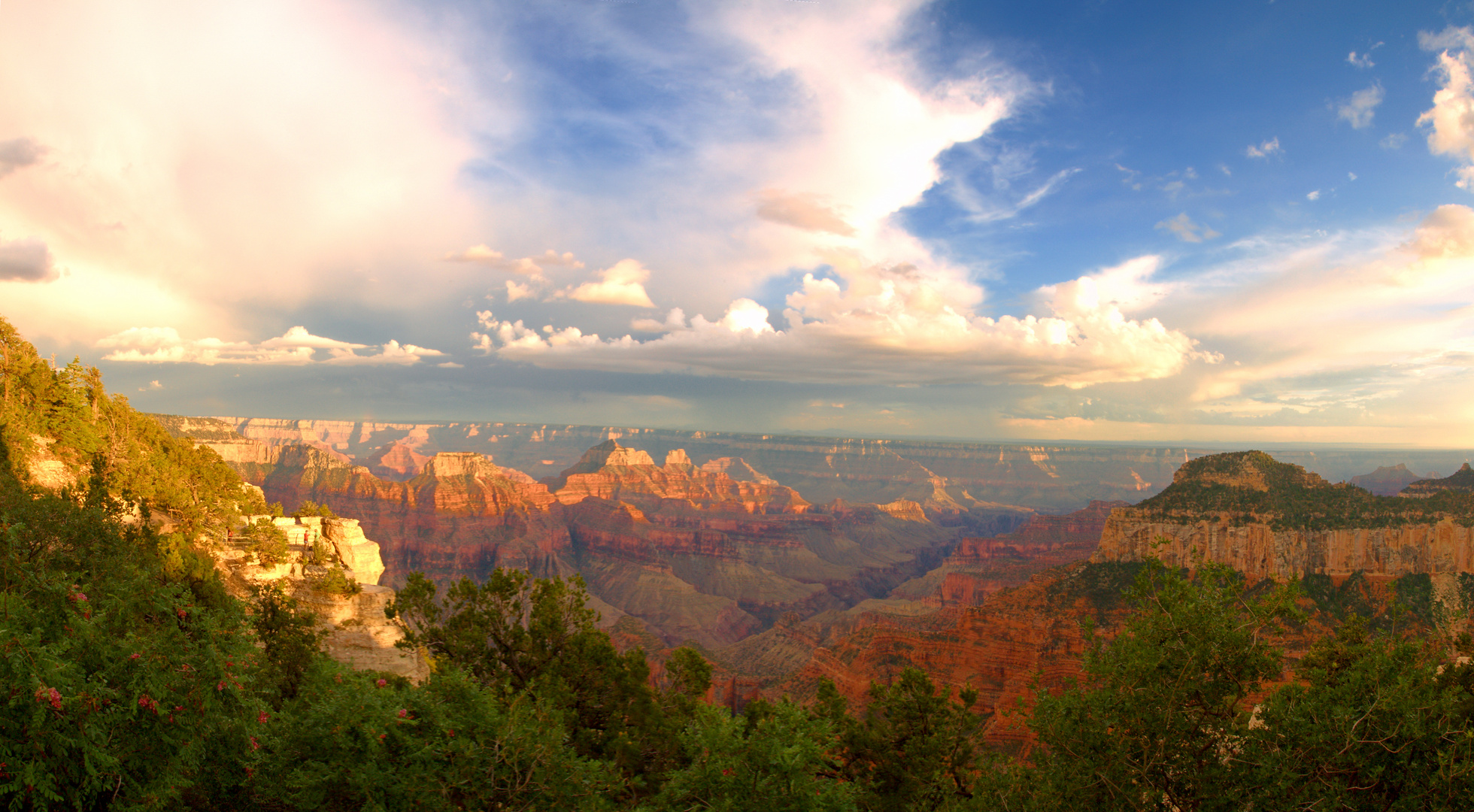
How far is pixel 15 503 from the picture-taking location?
20.4 meters

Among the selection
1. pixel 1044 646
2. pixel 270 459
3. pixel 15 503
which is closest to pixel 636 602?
pixel 1044 646

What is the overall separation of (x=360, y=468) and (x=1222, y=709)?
22625cm

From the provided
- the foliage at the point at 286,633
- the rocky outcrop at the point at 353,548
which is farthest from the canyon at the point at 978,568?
the rocky outcrop at the point at 353,548

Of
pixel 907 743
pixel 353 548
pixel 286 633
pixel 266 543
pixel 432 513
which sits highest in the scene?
pixel 266 543

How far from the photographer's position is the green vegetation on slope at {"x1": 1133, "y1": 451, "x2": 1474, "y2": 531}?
64969 millimetres

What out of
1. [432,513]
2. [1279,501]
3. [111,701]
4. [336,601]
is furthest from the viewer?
[432,513]

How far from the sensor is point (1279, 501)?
73938 mm

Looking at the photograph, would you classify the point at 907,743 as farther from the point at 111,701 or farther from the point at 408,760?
the point at 111,701

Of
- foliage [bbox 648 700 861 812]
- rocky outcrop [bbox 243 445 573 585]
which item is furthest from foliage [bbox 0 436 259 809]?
rocky outcrop [bbox 243 445 573 585]

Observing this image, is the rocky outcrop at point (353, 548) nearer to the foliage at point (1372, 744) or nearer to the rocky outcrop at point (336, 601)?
the rocky outcrop at point (336, 601)

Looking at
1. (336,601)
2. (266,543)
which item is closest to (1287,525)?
(336,601)

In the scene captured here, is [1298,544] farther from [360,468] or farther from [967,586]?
[360,468]

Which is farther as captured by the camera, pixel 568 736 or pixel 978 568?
pixel 978 568

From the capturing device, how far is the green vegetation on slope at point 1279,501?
2558 inches
